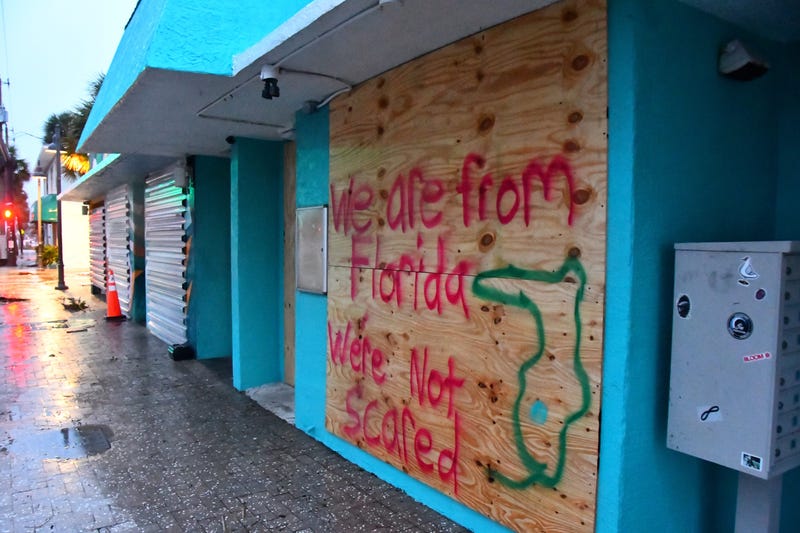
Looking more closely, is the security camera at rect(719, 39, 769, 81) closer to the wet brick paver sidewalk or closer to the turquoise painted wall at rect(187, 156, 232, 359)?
the wet brick paver sidewalk

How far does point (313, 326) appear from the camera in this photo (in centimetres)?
496

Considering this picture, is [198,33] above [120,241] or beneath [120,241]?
above

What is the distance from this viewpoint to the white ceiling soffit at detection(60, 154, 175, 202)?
28.9ft

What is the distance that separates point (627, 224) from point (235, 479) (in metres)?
3.43

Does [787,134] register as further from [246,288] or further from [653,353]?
[246,288]

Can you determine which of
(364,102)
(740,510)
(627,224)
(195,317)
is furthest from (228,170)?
(740,510)

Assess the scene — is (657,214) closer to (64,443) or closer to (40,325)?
(64,443)

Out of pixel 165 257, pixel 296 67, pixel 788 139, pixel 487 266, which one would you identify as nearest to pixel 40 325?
pixel 165 257

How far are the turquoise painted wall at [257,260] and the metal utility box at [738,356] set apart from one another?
508 centimetres

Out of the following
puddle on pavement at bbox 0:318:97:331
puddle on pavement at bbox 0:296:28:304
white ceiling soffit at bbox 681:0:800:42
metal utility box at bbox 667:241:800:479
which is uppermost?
white ceiling soffit at bbox 681:0:800:42

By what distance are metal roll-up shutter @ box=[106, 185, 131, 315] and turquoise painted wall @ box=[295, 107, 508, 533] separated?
8396mm

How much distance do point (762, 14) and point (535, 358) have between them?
2167 mm

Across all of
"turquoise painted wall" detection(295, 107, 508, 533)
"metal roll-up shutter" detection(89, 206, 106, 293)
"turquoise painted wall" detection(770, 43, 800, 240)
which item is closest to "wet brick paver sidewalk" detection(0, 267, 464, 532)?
"turquoise painted wall" detection(295, 107, 508, 533)

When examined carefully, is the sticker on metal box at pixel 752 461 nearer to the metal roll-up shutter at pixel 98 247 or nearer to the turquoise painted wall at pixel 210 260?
the turquoise painted wall at pixel 210 260
